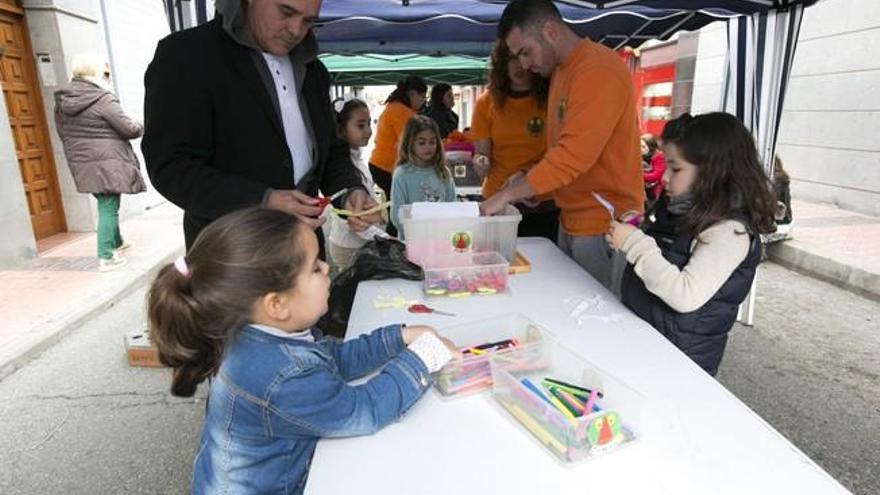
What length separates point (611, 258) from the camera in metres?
2.18

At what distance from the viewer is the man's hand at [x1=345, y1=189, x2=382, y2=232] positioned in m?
Result: 1.88

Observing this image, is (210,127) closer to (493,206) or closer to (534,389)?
(493,206)

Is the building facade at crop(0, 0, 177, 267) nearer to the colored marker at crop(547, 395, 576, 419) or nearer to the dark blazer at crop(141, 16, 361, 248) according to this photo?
the dark blazer at crop(141, 16, 361, 248)

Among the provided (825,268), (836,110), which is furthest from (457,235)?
(836,110)

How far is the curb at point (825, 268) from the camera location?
413 cm

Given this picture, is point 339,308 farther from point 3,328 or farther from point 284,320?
point 3,328

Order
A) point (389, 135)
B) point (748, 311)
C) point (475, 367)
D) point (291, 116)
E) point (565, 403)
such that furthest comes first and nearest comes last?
point (389, 135), point (748, 311), point (291, 116), point (475, 367), point (565, 403)

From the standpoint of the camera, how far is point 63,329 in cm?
340

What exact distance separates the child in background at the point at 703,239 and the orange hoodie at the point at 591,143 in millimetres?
350

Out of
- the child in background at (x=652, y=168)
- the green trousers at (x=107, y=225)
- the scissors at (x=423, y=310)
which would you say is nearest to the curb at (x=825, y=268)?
the child in background at (x=652, y=168)

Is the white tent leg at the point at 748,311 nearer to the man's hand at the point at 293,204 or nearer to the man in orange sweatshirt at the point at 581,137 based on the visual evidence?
the man in orange sweatshirt at the point at 581,137

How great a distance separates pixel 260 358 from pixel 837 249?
528 centimetres

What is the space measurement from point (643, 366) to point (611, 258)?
96 centimetres

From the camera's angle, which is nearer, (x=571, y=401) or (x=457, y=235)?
(x=571, y=401)
